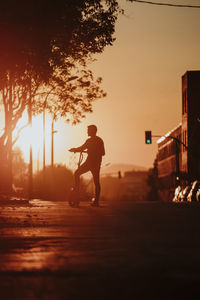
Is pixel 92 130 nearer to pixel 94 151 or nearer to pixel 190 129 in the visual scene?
pixel 94 151

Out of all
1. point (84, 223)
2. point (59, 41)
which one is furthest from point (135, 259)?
point (59, 41)

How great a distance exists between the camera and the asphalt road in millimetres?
5348

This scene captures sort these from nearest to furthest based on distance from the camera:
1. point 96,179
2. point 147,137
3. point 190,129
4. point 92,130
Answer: point 96,179 < point 92,130 < point 147,137 < point 190,129

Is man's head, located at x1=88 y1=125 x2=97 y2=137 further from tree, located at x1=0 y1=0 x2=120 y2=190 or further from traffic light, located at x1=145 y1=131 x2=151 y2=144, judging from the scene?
traffic light, located at x1=145 y1=131 x2=151 y2=144

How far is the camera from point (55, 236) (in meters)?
9.81

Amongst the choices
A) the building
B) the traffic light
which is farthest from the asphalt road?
the building

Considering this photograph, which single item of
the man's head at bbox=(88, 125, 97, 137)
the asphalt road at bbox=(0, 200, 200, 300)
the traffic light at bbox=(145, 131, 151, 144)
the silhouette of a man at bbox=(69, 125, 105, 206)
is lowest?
the asphalt road at bbox=(0, 200, 200, 300)

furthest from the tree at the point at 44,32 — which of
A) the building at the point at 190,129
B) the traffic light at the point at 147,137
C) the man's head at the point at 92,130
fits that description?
the building at the point at 190,129

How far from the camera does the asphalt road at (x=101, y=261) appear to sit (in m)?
5.35

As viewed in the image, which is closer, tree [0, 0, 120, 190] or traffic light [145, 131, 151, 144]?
tree [0, 0, 120, 190]

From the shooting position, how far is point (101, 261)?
7035 mm

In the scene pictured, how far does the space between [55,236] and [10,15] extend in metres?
9.12

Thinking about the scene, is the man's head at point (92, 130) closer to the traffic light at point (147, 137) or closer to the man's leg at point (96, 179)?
the man's leg at point (96, 179)

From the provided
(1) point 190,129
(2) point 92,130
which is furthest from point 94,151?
(1) point 190,129
